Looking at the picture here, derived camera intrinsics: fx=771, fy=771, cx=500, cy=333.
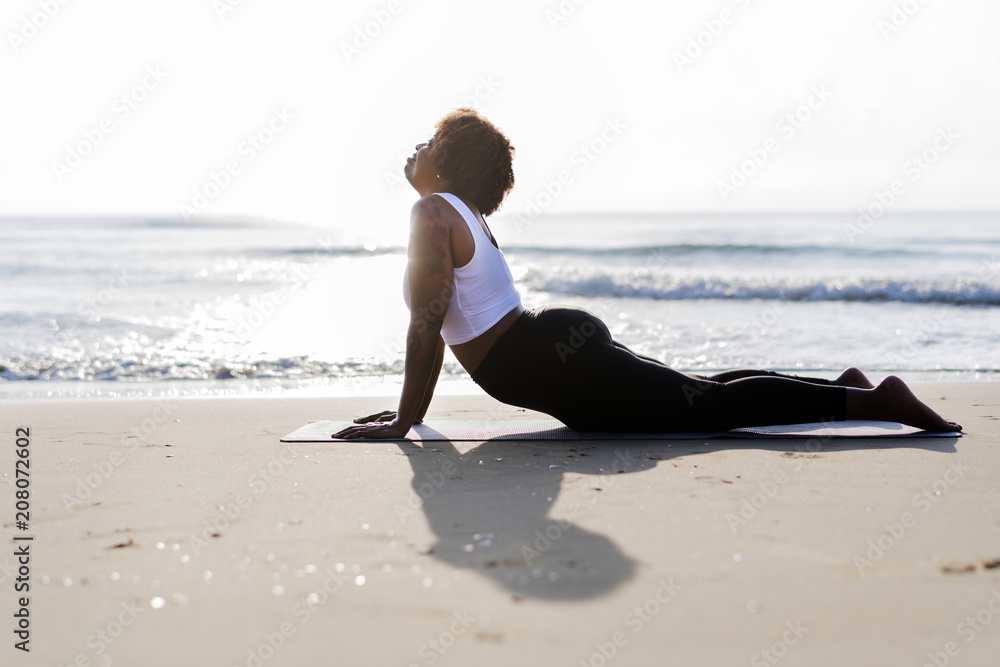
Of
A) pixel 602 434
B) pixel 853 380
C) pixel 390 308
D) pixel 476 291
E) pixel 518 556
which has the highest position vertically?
pixel 476 291

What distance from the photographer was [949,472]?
2.73 metres

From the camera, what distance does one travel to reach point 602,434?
3484mm

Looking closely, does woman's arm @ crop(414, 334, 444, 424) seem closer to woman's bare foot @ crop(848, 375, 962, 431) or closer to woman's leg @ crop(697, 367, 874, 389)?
woman's leg @ crop(697, 367, 874, 389)

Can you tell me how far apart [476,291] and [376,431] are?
0.77m

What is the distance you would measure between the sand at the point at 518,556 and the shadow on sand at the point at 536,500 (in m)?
0.01

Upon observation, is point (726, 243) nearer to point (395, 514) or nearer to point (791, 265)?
point (791, 265)

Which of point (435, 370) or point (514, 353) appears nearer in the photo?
point (514, 353)

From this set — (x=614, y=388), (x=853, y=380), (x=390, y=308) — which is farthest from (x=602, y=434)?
(x=390, y=308)

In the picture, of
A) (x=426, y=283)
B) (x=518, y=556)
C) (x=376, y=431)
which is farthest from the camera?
(x=376, y=431)

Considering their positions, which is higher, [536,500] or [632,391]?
[632,391]

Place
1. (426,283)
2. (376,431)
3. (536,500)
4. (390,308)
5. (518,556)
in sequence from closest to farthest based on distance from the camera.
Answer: (518,556)
(536,500)
(426,283)
(376,431)
(390,308)

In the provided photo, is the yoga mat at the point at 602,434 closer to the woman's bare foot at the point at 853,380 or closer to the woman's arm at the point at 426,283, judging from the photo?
the woman's bare foot at the point at 853,380

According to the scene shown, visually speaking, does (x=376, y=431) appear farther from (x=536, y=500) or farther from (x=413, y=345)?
(x=536, y=500)

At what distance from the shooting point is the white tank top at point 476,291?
10.7 feet
